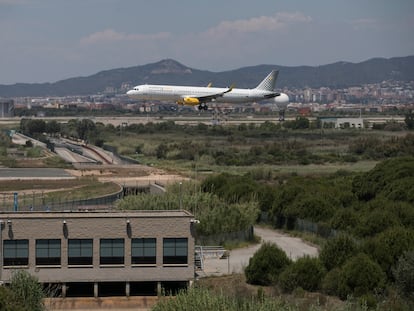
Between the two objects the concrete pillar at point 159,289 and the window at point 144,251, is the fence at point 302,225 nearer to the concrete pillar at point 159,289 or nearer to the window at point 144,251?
the concrete pillar at point 159,289

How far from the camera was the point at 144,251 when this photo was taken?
40.6 m

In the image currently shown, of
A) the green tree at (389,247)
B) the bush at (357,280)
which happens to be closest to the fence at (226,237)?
the green tree at (389,247)

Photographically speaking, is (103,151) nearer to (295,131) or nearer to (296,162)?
(296,162)

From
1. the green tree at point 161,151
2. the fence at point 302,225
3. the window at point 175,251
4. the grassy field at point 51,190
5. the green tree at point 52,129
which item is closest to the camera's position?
the window at point 175,251

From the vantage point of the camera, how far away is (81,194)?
70375mm

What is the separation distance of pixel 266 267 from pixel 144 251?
4.92 metres

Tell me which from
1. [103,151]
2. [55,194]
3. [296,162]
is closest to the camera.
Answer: [55,194]

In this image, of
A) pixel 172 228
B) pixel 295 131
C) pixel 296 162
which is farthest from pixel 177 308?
pixel 295 131

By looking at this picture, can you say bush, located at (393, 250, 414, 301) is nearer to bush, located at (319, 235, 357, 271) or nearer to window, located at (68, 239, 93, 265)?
bush, located at (319, 235, 357, 271)

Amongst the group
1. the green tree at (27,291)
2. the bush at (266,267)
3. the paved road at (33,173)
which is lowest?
the paved road at (33,173)

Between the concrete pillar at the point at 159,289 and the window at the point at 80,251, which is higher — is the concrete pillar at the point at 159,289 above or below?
below

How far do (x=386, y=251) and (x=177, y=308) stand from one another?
13945 millimetres

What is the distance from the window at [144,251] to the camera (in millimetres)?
40531

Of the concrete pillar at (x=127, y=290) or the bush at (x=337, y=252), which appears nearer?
the concrete pillar at (x=127, y=290)
